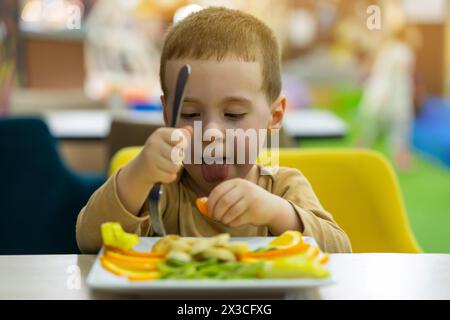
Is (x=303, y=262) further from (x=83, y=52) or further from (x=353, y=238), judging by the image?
(x=83, y=52)

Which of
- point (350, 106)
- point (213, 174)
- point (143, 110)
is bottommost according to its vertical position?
point (350, 106)

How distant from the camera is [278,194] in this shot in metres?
0.63

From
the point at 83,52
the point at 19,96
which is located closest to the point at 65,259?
the point at 19,96

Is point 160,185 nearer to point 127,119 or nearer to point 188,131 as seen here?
point 188,131

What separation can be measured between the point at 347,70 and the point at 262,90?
357 cm

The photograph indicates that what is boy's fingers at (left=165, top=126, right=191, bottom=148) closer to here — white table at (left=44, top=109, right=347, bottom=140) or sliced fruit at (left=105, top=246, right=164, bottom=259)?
sliced fruit at (left=105, top=246, right=164, bottom=259)

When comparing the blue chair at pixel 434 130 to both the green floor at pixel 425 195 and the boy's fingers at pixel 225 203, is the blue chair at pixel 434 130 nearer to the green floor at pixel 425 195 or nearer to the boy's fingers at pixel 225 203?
the green floor at pixel 425 195

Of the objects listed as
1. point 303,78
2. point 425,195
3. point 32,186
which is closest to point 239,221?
point 32,186

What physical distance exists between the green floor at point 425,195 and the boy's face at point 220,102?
1.36 m

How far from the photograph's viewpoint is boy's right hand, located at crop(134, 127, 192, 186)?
49 cm

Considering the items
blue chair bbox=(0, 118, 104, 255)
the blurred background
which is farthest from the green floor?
blue chair bbox=(0, 118, 104, 255)

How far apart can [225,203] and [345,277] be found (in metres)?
0.10

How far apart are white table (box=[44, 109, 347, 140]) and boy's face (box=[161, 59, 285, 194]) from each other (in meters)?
0.91

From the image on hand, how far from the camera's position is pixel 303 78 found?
4.12 m
